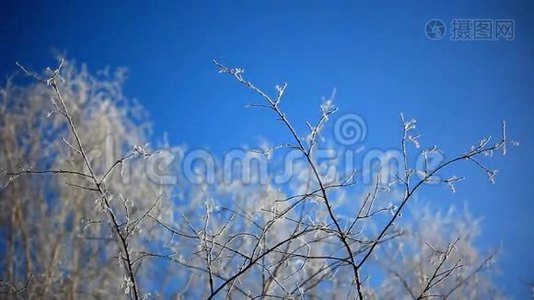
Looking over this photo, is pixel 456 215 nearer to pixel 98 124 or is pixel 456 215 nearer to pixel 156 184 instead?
pixel 156 184

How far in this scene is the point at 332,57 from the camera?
13.9 feet

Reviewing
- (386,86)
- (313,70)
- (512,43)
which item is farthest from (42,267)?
(512,43)

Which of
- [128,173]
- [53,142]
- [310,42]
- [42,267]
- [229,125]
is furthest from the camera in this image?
[229,125]

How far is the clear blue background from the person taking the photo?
378cm

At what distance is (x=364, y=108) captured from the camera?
3.93 m

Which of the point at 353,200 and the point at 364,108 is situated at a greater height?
the point at 364,108

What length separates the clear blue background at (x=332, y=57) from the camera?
149 inches

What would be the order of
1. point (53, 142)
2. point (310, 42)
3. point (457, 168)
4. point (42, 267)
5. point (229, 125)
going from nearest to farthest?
1. point (457, 168)
2. point (42, 267)
3. point (53, 142)
4. point (310, 42)
5. point (229, 125)

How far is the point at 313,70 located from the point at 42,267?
7.59ft

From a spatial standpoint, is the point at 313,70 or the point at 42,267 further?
the point at 313,70

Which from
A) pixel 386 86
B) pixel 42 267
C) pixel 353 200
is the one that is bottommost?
pixel 42 267

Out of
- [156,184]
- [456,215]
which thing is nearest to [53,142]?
[156,184]

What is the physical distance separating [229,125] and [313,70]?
85 centimetres

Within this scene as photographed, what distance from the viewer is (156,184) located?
3.57 m
